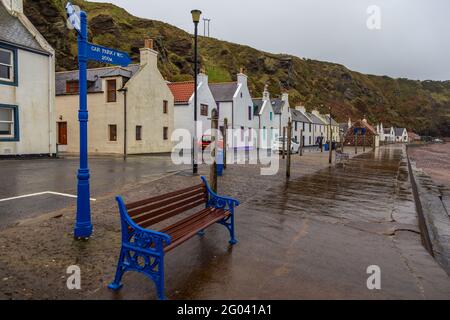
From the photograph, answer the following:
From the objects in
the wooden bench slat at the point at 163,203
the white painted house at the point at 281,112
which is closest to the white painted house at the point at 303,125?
the white painted house at the point at 281,112

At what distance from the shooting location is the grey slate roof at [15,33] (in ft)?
65.3

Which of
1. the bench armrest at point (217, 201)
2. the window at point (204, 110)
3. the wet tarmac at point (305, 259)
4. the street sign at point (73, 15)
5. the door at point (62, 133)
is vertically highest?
the window at point (204, 110)

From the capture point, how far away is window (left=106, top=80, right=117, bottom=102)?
27.3 m

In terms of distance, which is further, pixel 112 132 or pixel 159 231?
pixel 112 132

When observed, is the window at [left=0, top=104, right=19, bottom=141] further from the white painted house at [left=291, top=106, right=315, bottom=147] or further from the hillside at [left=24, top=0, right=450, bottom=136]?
the white painted house at [left=291, top=106, right=315, bottom=147]

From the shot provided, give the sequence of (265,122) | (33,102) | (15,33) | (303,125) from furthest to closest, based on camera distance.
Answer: (303,125), (265,122), (33,102), (15,33)

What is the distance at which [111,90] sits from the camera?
27.6 metres

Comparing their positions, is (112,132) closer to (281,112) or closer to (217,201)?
(217,201)

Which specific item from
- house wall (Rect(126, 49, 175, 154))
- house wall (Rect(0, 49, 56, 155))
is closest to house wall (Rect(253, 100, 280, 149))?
house wall (Rect(126, 49, 175, 154))

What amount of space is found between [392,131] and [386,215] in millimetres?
126140

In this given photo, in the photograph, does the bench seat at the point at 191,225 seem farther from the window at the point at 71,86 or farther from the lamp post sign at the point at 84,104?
the window at the point at 71,86

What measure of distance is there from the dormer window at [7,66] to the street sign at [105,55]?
17439mm

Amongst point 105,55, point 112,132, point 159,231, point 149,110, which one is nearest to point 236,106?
point 149,110

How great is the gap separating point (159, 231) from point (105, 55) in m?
3.25
